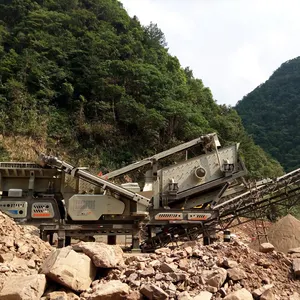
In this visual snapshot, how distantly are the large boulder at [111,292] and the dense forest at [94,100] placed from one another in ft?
53.3

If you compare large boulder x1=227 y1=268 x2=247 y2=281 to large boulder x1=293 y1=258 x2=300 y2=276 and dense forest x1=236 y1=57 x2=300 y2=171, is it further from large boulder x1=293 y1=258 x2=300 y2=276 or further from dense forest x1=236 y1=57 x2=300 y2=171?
dense forest x1=236 y1=57 x2=300 y2=171

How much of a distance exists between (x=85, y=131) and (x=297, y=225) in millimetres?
16650

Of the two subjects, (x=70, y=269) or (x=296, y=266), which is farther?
(x=296, y=266)

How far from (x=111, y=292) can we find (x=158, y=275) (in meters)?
0.65

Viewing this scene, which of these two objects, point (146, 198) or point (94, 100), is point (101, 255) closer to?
point (146, 198)

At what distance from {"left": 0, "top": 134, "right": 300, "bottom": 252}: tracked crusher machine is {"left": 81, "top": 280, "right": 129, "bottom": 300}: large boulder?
5.19 metres

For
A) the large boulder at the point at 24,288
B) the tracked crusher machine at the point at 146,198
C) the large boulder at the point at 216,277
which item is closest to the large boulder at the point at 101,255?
the large boulder at the point at 24,288

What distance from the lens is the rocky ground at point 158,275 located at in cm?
421

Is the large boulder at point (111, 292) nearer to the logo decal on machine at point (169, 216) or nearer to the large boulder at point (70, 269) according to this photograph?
the large boulder at point (70, 269)

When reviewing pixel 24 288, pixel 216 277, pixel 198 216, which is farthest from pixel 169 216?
pixel 24 288

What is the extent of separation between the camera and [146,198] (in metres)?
9.73

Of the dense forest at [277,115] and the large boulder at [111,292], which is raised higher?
the dense forest at [277,115]

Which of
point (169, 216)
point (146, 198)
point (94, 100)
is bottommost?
point (169, 216)

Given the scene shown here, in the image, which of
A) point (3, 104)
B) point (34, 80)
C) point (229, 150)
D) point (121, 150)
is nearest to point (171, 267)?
point (229, 150)
